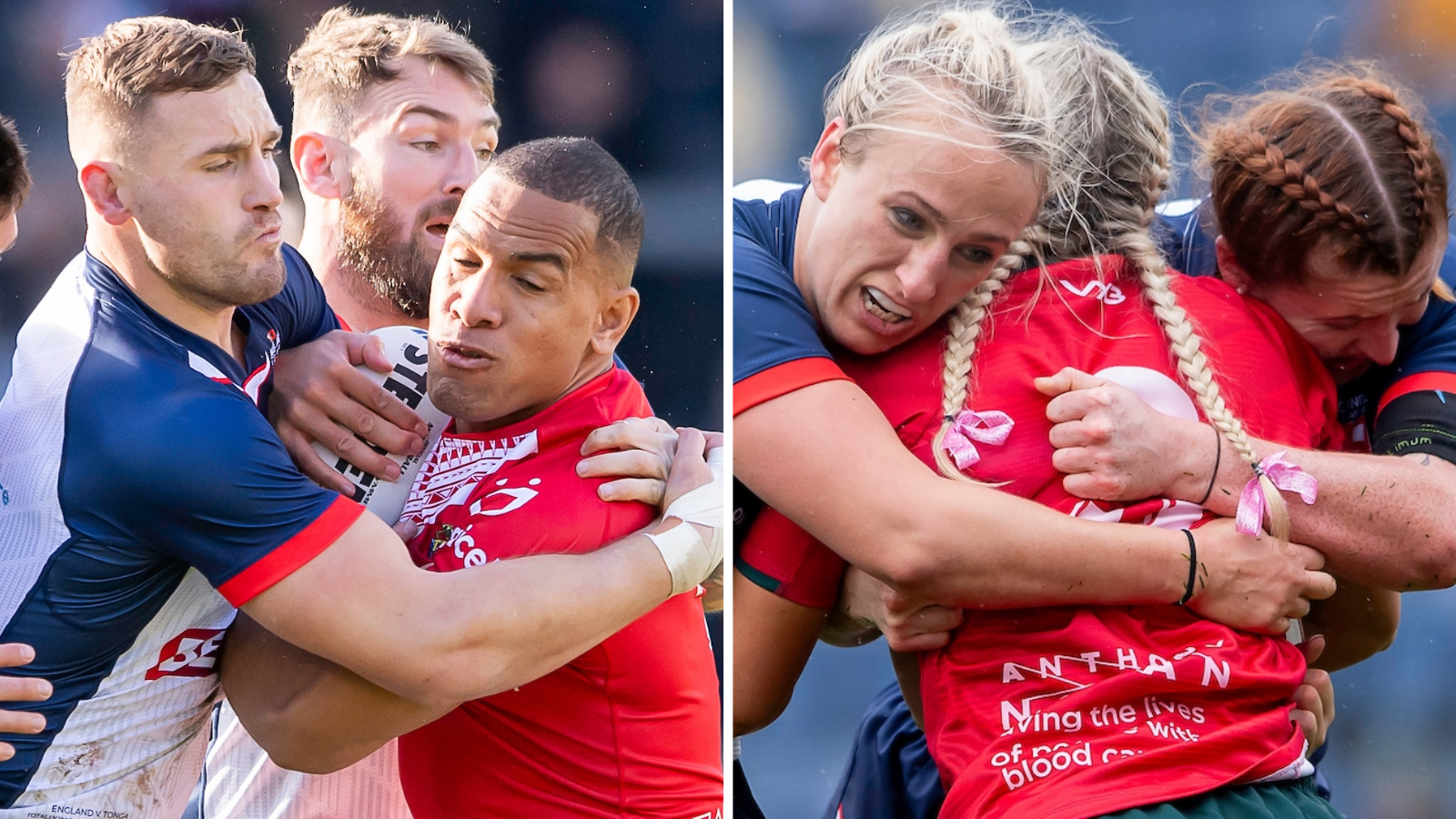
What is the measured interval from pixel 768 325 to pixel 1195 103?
70cm

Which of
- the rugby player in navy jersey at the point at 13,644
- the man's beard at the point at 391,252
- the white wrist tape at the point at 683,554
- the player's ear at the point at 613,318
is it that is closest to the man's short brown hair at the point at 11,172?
the rugby player in navy jersey at the point at 13,644

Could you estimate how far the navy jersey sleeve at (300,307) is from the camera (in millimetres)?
1507

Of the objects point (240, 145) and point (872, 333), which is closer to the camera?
point (240, 145)

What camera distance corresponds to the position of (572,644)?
1.51 metres

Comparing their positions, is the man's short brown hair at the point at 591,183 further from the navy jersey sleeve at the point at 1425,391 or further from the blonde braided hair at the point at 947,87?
the navy jersey sleeve at the point at 1425,391

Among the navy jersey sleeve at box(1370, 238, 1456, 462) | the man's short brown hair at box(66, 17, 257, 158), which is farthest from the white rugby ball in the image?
the navy jersey sleeve at box(1370, 238, 1456, 462)

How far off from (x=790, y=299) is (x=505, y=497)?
0.45 m

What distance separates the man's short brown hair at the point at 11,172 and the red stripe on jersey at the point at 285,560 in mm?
512

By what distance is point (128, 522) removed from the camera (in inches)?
55.4

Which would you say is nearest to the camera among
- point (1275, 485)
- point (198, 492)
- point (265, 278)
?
point (198, 492)

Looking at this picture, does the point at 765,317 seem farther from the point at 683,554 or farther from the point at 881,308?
the point at 683,554

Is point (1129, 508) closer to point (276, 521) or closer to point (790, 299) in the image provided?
point (790, 299)

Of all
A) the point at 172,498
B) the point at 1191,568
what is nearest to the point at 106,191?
the point at 172,498

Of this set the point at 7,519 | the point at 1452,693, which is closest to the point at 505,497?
the point at 7,519
